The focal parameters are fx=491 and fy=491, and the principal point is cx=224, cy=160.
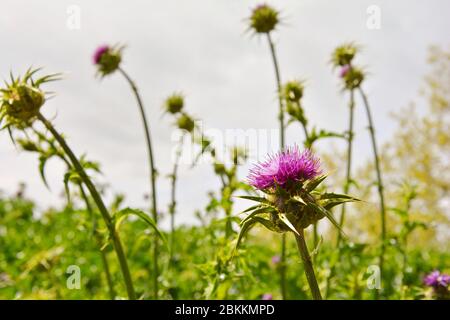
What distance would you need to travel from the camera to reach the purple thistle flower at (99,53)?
18.8 feet

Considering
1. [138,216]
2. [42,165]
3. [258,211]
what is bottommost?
[258,211]

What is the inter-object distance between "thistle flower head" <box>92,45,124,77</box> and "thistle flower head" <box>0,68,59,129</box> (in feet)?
6.64

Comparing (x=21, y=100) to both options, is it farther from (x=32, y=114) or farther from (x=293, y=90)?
(x=293, y=90)

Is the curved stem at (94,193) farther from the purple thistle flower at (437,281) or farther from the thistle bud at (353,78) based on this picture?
the thistle bud at (353,78)

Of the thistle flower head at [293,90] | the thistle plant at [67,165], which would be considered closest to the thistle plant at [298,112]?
the thistle flower head at [293,90]

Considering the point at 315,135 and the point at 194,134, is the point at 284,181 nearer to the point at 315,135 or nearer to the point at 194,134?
the point at 315,135

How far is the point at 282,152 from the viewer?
9.62 feet

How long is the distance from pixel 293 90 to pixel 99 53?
2324 millimetres

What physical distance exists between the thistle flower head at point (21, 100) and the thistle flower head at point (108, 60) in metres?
2.02

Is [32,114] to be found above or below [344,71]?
below

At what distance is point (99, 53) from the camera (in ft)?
18.9

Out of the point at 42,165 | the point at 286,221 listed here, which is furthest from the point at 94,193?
the point at 286,221

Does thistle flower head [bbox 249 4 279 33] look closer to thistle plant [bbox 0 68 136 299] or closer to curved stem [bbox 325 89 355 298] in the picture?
curved stem [bbox 325 89 355 298]
